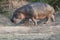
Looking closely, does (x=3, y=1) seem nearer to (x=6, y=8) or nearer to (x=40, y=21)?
(x=6, y=8)

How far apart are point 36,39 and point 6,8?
4.10 m

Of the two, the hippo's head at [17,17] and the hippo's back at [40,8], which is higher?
the hippo's back at [40,8]

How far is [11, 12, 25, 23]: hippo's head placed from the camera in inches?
225

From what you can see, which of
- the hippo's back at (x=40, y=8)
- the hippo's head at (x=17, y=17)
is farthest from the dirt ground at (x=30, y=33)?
the hippo's back at (x=40, y=8)

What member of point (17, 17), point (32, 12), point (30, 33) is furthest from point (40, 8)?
point (30, 33)

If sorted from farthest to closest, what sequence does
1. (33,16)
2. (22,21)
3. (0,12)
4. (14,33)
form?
1. (0,12)
2. (22,21)
3. (33,16)
4. (14,33)

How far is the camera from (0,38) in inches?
170

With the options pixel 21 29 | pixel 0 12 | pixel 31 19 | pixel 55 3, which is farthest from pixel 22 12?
pixel 55 3

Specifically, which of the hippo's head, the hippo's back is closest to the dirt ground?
the hippo's head

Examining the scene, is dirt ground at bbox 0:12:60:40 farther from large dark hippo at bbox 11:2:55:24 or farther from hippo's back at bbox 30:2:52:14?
hippo's back at bbox 30:2:52:14

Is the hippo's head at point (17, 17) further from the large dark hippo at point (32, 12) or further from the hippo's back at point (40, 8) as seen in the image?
the hippo's back at point (40, 8)

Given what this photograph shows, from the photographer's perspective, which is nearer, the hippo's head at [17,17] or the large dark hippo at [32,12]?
the hippo's head at [17,17]

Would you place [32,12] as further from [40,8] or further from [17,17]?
[17,17]

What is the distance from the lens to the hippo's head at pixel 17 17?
5.71m
